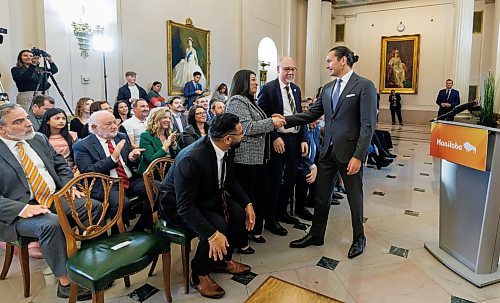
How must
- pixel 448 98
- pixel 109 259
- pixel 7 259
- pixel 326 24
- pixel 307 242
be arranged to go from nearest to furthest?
pixel 109 259, pixel 7 259, pixel 307 242, pixel 448 98, pixel 326 24

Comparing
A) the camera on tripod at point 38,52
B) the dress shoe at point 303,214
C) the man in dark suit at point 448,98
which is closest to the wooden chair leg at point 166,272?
the dress shoe at point 303,214

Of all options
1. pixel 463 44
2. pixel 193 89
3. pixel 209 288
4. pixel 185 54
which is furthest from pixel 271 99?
pixel 463 44

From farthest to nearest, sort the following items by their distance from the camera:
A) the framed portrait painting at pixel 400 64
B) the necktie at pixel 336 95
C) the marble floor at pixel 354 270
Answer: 1. the framed portrait painting at pixel 400 64
2. the necktie at pixel 336 95
3. the marble floor at pixel 354 270

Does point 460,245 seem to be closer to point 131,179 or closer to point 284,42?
point 131,179

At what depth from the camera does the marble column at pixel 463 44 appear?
33.9 feet

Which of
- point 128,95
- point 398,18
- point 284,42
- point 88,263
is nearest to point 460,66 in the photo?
point 398,18

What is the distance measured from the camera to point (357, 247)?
284cm

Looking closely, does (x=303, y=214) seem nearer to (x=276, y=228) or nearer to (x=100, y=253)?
(x=276, y=228)

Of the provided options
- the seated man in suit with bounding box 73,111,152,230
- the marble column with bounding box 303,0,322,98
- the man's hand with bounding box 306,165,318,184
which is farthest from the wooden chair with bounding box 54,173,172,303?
the marble column with bounding box 303,0,322,98

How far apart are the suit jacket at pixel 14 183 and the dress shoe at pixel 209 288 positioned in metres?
1.11

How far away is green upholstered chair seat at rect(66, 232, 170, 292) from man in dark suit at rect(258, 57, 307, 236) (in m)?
1.25

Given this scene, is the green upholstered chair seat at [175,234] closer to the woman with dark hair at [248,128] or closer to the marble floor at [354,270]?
the marble floor at [354,270]

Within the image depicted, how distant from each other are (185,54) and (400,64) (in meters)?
9.10

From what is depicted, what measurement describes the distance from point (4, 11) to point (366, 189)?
517 cm
